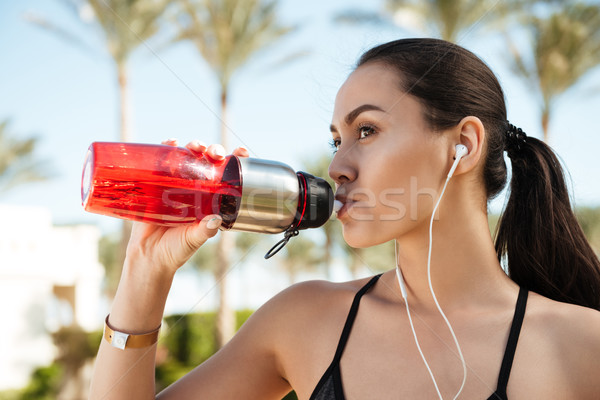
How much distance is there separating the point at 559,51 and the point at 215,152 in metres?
11.5

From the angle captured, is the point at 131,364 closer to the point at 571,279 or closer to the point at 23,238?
Answer: the point at 571,279

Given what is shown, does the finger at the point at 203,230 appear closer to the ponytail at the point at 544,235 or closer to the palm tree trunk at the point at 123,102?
the ponytail at the point at 544,235

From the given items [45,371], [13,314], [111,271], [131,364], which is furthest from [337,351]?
[111,271]

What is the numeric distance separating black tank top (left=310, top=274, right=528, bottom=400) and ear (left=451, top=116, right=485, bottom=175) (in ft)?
1.30

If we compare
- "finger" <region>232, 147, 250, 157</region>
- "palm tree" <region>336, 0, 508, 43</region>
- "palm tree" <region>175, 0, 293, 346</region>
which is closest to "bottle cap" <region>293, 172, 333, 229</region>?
"finger" <region>232, 147, 250, 157</region>

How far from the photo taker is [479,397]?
150cm

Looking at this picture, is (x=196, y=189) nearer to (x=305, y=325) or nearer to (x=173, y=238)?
(x=173, y=238)

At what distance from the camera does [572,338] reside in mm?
1521

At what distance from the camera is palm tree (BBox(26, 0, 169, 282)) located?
37.9ft

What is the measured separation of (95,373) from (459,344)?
1011 mm

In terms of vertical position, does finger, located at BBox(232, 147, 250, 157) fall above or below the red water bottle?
above

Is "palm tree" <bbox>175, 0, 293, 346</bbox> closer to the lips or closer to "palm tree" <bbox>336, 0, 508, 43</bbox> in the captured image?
"palm tree" <bbox>336, 0, 508, 43</bbox>

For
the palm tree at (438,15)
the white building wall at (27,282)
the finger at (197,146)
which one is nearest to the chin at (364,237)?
the finger at (197,146)

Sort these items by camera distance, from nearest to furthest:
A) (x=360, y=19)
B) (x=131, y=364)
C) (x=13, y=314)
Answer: (x=131, y=364) → (x=360, y=19) → (x=13, y=314)
